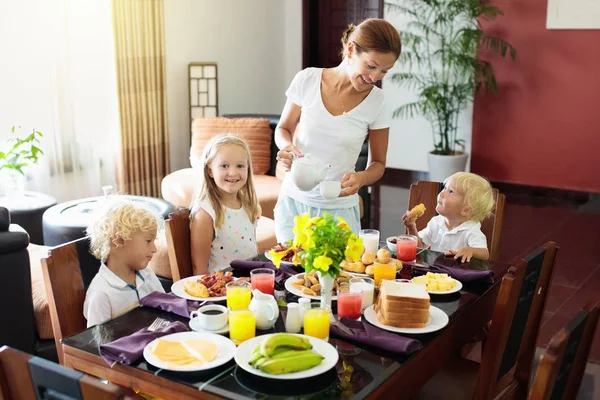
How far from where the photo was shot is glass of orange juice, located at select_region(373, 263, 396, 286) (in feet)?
7.39

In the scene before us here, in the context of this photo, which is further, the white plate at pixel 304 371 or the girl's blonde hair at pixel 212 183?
the girl's blonde hair at pixel 212 183

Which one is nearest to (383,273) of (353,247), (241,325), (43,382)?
(353,247)

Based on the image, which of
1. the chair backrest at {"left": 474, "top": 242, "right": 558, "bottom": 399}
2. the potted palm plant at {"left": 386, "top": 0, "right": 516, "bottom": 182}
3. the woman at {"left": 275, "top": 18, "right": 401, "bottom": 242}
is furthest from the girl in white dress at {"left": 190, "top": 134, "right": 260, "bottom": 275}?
the potted palm plant at {"left": 386, "top": 0, "right": 516, "bottom": 182}

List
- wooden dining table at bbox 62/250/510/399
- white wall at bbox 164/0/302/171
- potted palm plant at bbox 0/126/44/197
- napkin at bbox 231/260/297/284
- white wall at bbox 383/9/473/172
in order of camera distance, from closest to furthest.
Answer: wooden dining table at bbox 62/250/510/399, napkin at bbox 231/260/297/284, potted palm plant at bbox 0/126/44/197, white wall at bbox 164/0/302/171, white wall at bbox 383/9/473/172

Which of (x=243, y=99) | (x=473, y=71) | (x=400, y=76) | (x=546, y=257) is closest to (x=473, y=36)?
(x=473, y=71)

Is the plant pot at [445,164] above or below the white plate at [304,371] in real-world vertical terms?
below

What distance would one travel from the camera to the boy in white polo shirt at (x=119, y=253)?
2.20m

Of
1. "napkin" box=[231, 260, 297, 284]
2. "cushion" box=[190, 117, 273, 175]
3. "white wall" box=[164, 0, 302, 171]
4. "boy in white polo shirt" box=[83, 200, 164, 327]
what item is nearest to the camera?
"boy in white polo shirt" box=[83, 200, 164, 327]

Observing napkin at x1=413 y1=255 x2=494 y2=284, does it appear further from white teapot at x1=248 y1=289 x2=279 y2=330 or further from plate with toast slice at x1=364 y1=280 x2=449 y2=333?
white teapot at x1=248 y1=289 x2=279 y2=330

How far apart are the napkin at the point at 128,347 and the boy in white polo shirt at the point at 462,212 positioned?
123cm

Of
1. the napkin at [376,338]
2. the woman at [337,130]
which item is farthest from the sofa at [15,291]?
the napkin at [376,338]

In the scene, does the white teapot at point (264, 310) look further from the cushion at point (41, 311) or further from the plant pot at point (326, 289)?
the cushion at point (41, 311)

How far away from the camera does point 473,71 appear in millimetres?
6133

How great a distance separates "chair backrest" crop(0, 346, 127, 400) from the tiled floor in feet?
7.85
